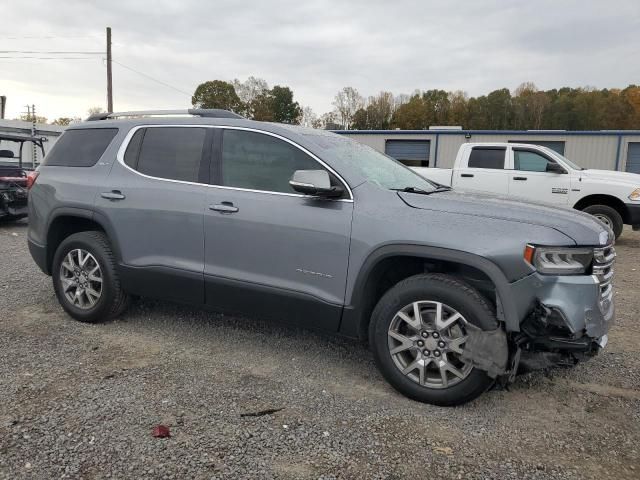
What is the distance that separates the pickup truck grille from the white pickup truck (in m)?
6.22

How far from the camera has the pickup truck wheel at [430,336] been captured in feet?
10.0

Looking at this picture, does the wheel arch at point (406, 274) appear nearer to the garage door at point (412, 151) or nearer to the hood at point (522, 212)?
the hood at point (522, 212)

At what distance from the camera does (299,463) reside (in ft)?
8.57

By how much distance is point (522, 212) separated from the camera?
10.3 ft

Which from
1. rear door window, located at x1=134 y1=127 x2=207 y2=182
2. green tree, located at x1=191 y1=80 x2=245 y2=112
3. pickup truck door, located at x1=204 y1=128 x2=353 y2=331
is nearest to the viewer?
pickup truck door, located at x1=204 y1=128 x2=353 y2=331

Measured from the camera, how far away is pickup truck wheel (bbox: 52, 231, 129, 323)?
174 inches

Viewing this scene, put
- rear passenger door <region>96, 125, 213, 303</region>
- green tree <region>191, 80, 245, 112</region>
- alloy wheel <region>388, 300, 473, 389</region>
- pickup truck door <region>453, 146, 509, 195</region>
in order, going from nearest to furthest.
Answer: alloy wheel <region>388, 300, 473, 389</region> → rear passenger door <region>96, 125, 213, 303</region> → pickup truck door <region>453, 146, 509, 195</region> → green tree <region>191, 80, 245, 112</region>

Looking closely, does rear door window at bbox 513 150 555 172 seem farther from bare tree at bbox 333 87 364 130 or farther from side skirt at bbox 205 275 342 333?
bare tree at bbox 333 87 364 130

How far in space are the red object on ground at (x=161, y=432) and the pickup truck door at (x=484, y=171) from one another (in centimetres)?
840

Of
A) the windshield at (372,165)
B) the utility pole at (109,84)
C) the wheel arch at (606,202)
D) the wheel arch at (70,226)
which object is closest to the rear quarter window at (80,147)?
the wheel arch at (70,226)

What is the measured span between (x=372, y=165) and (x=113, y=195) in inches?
86.1

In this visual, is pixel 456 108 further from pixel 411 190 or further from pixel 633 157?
pixel 411 190

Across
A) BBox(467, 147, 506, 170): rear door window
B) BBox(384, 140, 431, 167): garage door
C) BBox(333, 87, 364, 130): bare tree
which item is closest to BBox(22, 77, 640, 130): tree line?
BBox(333, 87, 364, 130): bare tree

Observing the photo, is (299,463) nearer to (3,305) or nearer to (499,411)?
(499,411)
